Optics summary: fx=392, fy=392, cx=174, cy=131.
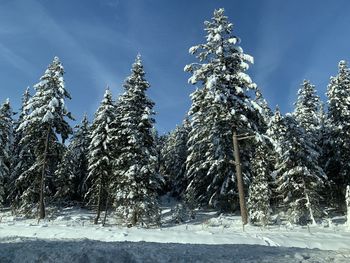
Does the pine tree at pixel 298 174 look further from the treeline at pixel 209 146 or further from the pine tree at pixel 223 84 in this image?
the pine tree at pixel 223 84

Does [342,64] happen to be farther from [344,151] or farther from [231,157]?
[231,157]

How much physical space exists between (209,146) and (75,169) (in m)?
20.9

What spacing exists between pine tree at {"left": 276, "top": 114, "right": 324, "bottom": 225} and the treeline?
9 centimetres

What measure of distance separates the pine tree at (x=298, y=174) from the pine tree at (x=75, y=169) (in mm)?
23311

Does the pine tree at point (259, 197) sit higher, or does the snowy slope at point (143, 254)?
the pine tree at point (259, 197)

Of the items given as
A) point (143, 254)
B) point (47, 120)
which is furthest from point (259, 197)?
Result: point (143, 254)

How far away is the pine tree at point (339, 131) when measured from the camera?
3941cm

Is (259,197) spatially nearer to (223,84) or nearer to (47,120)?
(223,84)

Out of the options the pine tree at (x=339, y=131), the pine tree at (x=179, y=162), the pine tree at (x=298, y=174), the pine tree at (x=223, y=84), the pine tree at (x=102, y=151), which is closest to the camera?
the pine tree at (x=223, y=84)

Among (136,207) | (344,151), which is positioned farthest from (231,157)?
(344,151)

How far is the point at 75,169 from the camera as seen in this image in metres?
49.9

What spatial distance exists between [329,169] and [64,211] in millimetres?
29789

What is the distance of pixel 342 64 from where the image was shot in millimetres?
41656

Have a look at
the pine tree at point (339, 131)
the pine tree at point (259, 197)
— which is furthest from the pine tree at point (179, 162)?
the pine tree at point (259, 197)
